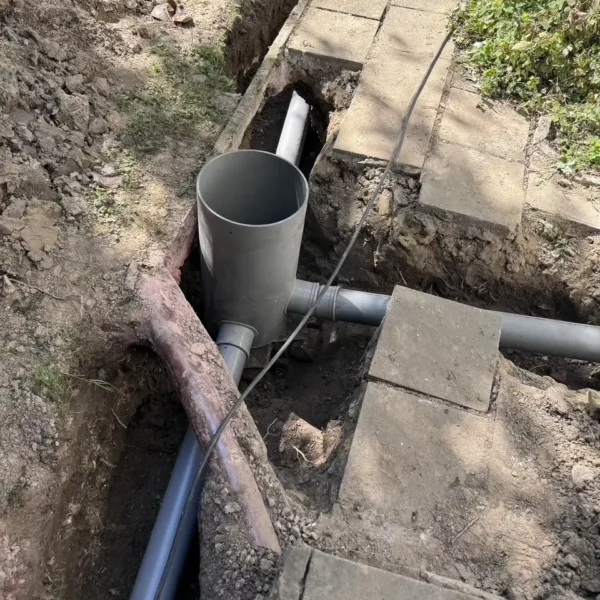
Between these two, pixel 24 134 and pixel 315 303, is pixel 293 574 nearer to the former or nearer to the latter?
pixel 315 303

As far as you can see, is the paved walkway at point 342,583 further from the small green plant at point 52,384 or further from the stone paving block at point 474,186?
the stone paving block at point 474,186

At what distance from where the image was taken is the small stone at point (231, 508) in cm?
202

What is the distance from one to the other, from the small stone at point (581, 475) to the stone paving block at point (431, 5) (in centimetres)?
338

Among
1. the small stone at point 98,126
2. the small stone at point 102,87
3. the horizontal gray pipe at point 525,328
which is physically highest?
the small stone at point 102,87

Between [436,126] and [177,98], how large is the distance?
5.22 ft

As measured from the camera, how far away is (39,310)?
8.07 feet

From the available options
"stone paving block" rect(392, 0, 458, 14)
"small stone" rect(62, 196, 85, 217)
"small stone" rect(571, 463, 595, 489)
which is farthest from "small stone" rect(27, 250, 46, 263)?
"stone paving block" rect(392, 0, 458, 14)

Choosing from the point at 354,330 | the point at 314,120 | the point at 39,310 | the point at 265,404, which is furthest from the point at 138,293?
the point at 314,120

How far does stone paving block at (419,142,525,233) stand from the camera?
2992mm

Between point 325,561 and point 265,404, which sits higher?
point 325,561

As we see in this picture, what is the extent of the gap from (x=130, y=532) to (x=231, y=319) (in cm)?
113

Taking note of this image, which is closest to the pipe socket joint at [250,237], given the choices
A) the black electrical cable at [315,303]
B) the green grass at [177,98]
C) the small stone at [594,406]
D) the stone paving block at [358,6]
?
the black electrical cable at [315,303]

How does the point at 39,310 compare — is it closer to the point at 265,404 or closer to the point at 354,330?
the point at 265,404

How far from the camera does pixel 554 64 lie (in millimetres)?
3574
